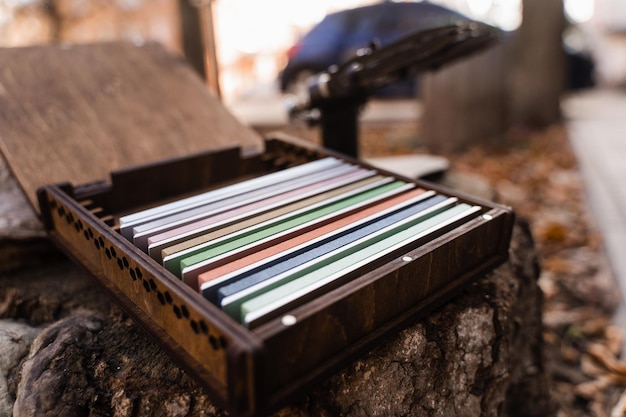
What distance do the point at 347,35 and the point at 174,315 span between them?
24.1ft

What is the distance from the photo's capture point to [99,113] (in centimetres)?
210

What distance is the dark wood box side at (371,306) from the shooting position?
0.92m

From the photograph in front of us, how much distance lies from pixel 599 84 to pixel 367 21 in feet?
14.9

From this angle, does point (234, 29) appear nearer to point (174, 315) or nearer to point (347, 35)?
point (347, 35)

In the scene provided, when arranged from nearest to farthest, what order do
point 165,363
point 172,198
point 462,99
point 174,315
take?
point 174,315 < point 165,363 < point 172,198 < point 462,99

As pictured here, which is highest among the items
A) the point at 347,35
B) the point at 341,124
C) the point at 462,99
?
the point at 347,35

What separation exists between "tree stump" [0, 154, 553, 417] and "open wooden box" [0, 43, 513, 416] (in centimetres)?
15

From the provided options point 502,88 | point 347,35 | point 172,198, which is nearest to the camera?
point 172,198

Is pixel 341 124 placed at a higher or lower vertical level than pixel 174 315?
higher

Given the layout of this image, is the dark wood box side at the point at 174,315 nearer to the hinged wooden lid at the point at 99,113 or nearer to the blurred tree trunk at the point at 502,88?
the hinged wooden lid at the point at 99,113

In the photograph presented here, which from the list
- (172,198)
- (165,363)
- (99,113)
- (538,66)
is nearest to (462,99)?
(538,66)

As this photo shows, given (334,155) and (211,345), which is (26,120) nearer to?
(334,155)

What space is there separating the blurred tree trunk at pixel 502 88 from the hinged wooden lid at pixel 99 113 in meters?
3.10

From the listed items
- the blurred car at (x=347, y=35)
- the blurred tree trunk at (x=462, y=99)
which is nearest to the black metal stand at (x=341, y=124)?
the blurred tree trunk at (x=462, y=99)
